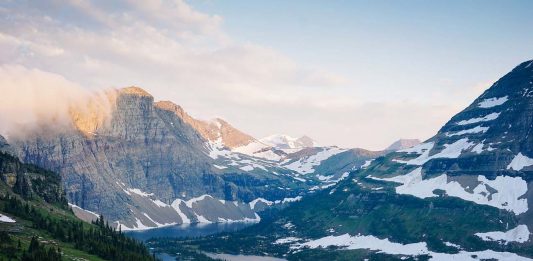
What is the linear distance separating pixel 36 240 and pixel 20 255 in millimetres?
16878

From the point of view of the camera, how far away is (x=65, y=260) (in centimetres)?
19138

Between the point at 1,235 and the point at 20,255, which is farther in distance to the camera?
the point at 1,235

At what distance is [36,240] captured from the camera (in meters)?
198

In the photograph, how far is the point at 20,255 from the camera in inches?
7116

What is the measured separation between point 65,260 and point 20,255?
48.5ft

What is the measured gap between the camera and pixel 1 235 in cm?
19338

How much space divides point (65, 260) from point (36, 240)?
13.7 metres

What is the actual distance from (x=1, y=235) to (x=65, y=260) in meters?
21.8

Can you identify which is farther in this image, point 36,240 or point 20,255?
point 36,240
